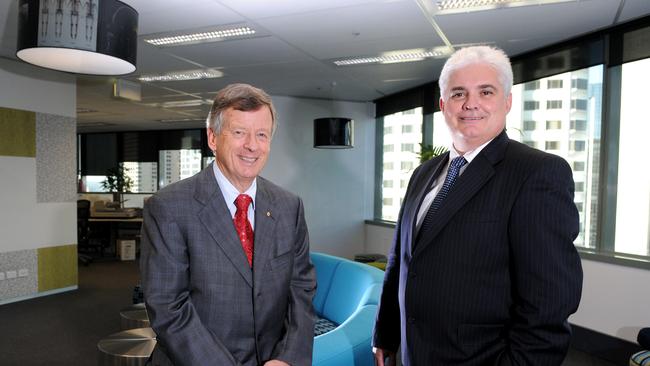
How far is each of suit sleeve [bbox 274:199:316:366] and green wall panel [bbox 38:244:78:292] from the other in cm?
536

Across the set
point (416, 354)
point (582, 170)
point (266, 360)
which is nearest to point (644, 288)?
point (582, 170)

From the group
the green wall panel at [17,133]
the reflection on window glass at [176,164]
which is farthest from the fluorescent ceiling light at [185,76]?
the reflection on window glass at [176,164]

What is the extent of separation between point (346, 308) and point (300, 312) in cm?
205

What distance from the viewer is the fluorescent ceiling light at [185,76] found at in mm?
5852

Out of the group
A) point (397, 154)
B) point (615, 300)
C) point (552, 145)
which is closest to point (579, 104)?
point (552, 145)

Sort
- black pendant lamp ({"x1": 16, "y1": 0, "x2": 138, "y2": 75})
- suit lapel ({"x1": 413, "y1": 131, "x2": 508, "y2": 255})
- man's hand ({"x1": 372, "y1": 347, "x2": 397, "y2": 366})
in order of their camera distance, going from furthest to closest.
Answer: black pendant lamp ({"x1": 16, "y1": 0, "x2": 138, "y2": 75}), man's hand ({"x1": 372, "y1": 347, "x2": 397, "y2": 366}), suit lapel ({"x1": 413, "y1": 131, "x2": 508, "y2": 255})

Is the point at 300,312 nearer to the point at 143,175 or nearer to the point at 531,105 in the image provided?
the point at 531,105

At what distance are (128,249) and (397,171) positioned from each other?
531 cm

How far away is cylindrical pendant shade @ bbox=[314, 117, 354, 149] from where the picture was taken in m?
6.52

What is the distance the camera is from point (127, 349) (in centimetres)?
299

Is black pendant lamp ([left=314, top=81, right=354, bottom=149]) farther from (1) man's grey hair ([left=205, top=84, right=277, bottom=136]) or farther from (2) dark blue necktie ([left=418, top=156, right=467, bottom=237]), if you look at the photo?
(2) dark blue necktie ([left=418, top=156, right=467, bottom=237])

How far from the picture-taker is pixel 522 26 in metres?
4.00

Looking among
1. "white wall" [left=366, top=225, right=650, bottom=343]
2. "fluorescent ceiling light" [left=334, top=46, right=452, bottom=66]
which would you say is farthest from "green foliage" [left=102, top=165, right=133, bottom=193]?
"white wall" [left=366, top=225, right=650, bottom=343]

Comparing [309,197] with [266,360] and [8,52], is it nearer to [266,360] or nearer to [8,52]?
[8,52]
